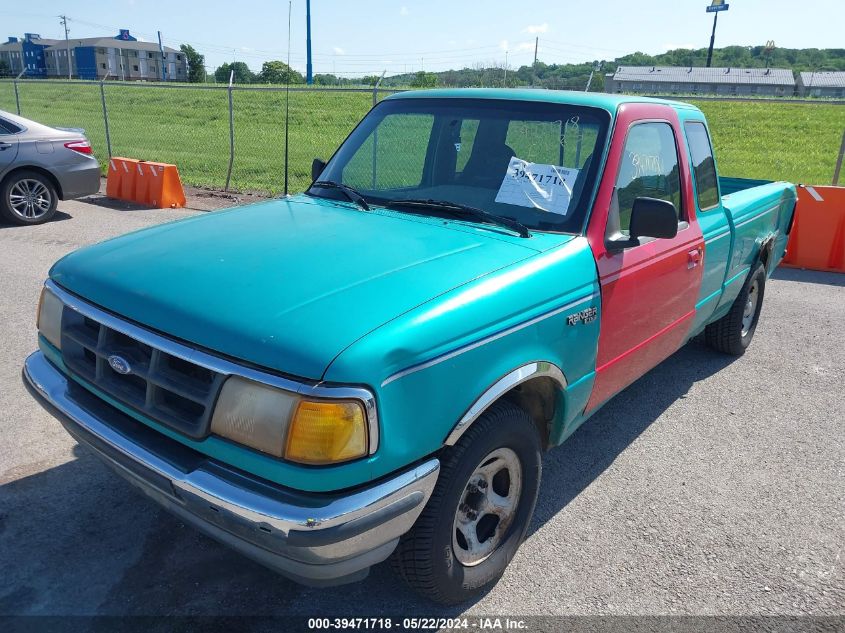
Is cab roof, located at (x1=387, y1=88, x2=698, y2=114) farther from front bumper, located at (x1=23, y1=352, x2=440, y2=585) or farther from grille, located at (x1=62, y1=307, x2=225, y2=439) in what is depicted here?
grille, located at (x1=62, y1=307, x2=225, y2=439)

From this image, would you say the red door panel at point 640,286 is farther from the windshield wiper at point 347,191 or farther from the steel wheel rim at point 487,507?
the windshield wiper at point 347,191

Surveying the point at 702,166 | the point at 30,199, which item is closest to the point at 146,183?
the point at 30,199

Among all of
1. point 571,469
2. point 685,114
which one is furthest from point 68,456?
point 685,114

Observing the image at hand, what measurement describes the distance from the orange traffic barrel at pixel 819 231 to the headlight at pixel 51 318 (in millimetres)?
8201

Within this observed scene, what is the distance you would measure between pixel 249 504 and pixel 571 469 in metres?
2.28

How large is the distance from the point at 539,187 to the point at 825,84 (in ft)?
200

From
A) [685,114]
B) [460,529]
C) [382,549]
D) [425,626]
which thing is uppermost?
→ [685,114]

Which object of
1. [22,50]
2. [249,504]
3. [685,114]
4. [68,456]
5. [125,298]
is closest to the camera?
[249,504]

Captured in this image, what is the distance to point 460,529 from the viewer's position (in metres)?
2.73

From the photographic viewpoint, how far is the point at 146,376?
2.37m

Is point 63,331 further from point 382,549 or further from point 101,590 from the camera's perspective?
point 382,549

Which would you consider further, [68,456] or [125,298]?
[68,456]

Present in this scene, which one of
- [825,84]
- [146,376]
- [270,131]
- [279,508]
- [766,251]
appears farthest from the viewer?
[825,84]

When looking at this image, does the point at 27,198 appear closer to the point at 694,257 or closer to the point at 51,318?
the point at 51,318
